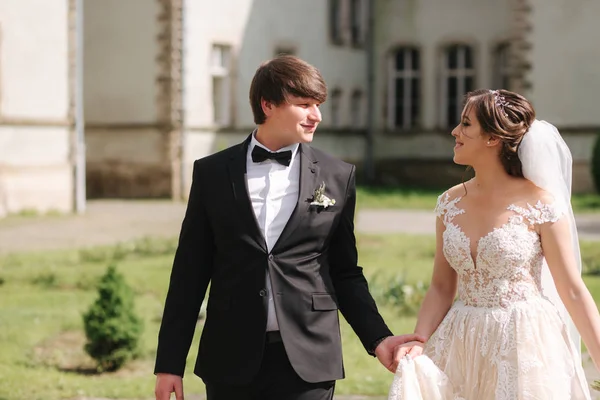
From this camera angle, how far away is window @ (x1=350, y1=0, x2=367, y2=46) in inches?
1113

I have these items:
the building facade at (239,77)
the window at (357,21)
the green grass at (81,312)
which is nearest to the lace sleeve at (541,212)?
the green grass at (81,312)

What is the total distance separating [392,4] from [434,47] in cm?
160

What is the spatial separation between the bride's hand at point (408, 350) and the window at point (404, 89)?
976 inches

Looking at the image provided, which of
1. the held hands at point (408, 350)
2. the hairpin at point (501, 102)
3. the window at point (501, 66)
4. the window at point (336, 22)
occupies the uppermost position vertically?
the window at point (336, 22)

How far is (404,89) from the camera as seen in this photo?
28562 millimetres

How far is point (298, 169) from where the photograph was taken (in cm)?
381

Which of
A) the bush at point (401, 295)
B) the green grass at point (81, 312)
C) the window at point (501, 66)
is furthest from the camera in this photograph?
the window at point (501, 66)

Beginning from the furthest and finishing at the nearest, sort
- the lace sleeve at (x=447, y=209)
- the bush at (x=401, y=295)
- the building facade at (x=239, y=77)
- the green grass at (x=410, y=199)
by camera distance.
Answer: the green grass at (x=410, y=199)
the building facade at (x=239, y=77)
the bush at (x=401, y=295)
the lace sleeve at (x=447, y=209)

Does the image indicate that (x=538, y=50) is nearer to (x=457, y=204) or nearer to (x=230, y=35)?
(x=230, y=35)

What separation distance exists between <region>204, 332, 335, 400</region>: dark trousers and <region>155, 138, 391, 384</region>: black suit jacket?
4 cm

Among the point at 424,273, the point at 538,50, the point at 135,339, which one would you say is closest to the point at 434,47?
the point at 538,50

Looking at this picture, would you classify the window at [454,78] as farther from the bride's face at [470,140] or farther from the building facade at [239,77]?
the bride's face at [470,140]

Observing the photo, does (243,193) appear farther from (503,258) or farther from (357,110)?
(357,110)

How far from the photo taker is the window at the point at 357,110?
28734 millimetres
